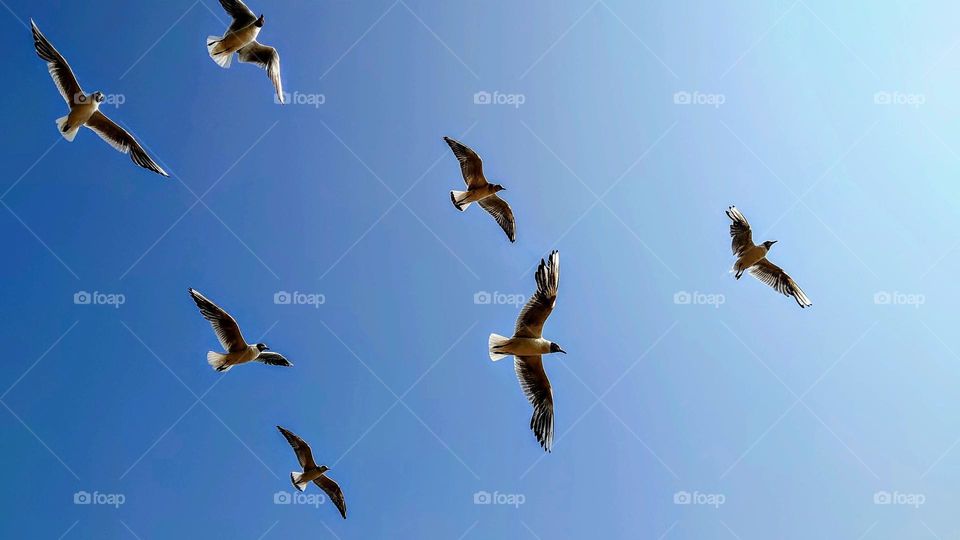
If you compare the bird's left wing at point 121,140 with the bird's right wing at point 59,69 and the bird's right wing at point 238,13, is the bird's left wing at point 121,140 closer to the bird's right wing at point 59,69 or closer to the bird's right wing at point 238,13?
the bird's right wing at point 59,69

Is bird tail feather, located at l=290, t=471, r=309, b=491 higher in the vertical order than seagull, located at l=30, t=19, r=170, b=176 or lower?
lower

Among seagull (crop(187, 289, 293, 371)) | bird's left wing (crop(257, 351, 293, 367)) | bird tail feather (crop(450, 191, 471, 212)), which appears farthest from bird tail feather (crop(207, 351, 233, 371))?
bird tail feather (crop(450, 191, 471, 212))

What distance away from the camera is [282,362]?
14.9m

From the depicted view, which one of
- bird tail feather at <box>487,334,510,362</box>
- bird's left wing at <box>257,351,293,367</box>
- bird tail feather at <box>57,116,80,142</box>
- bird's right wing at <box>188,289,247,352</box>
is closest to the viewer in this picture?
bird tail feather at <box>487,334,510,362</box>

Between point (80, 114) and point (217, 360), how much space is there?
433 cm

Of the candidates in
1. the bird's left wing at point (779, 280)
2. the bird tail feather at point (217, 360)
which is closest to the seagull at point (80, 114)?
the bird tail feather at point (217, 360)

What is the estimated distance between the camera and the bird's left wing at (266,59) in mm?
14203

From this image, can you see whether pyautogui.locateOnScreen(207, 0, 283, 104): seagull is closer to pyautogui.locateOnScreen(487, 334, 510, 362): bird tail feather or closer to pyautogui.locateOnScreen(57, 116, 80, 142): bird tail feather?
pyautogui.locateOnScreen(57, 116, 80, 142): bird tail feather

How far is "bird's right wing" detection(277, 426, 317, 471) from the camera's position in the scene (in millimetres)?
15258

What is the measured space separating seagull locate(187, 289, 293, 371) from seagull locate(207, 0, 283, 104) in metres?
3.50

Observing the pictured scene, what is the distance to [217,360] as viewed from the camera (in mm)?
14109

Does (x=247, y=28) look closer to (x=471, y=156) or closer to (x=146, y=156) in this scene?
(x=146, y=156)

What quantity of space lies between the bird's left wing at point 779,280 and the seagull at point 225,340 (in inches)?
331

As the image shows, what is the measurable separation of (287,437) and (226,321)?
2.61 meters
